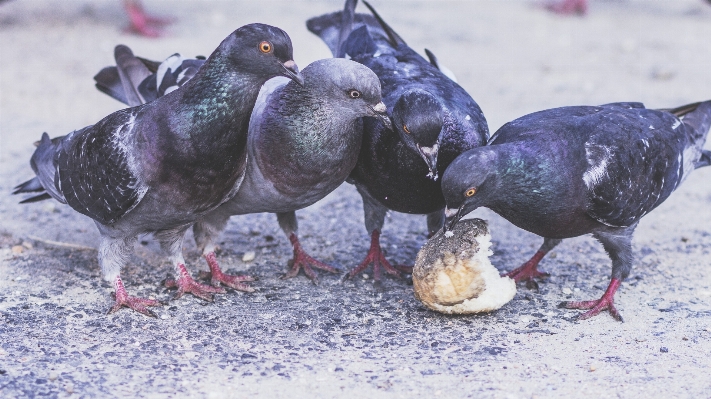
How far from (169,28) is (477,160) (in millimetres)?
7443

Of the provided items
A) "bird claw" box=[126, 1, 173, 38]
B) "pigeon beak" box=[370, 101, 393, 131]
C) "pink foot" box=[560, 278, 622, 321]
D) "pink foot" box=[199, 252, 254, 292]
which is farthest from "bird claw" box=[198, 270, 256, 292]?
"bird claw" box=[126, 1, 173, 38]

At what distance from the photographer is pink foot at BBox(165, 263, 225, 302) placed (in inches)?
200

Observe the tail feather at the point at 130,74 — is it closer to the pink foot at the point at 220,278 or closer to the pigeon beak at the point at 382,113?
the pink foot at the point at 220,278

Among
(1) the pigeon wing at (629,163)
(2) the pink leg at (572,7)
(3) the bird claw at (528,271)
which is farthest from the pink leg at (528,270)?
(2) the pink leg at (572,7)

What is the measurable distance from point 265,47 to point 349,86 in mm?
486

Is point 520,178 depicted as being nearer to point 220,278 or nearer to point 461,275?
point 461,275

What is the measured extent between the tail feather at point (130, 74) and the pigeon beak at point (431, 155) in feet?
7.05

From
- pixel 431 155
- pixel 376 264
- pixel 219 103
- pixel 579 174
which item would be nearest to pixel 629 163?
pixel 579 174

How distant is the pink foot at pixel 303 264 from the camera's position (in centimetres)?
543

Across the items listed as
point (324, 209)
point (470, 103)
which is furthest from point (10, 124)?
point (470, 103)

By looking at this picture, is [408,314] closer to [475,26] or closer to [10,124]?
[10,124]

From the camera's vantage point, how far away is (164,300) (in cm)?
504

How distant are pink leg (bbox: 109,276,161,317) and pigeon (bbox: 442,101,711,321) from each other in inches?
68.9

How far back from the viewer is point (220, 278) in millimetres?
5289
